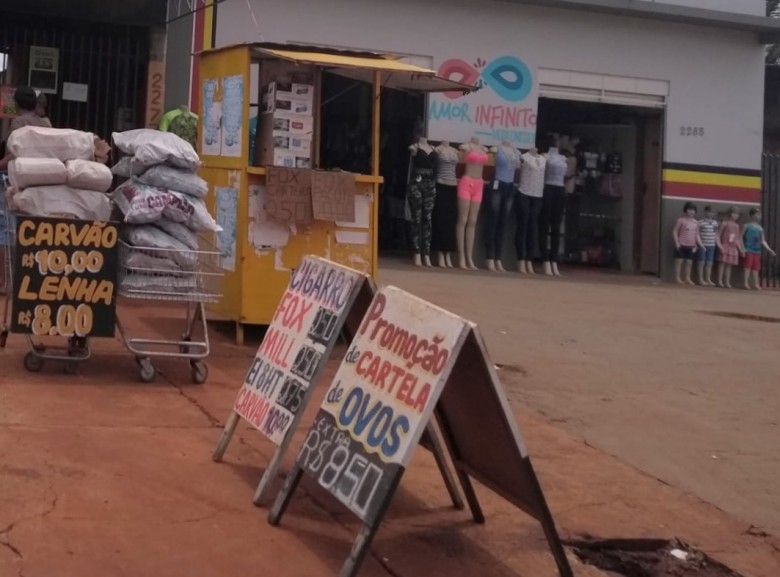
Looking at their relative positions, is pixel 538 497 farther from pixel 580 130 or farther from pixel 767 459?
pixel 580 130

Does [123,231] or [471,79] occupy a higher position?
[471,79]

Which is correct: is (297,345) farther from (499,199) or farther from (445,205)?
(499,199)

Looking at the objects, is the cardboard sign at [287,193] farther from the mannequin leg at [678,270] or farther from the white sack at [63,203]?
the mannequin leg at [678,270]

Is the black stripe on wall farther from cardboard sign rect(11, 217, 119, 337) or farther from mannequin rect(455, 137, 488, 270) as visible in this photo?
cardboard sign rect(11, 217, 119, 337)

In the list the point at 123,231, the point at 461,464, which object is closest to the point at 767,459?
the point at 461,464

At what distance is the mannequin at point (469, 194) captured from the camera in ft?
56.5

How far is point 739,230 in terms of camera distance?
20.1m

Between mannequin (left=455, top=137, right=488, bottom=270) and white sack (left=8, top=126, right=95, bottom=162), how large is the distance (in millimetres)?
10349

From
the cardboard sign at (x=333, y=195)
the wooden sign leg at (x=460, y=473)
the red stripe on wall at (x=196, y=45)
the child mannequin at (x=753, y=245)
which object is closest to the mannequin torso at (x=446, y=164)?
the red stripe on wall at (x=196, y=45)

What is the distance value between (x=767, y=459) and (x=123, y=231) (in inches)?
171

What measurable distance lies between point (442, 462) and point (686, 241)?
1503cm

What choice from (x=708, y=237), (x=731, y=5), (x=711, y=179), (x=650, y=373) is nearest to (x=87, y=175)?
(x=650, y=373)

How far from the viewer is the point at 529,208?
59.7 ft

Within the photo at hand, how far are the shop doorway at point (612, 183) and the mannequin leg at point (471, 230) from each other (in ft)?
11.6
